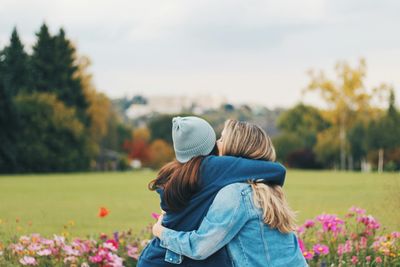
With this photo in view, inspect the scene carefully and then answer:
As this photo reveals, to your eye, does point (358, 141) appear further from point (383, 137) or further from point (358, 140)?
point (383, 137)

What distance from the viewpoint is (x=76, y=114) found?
54750 millimetres

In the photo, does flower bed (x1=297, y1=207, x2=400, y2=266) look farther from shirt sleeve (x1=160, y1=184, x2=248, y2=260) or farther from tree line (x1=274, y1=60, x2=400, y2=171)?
tree line (x1=274, y1=60, x2=400, y2=171)

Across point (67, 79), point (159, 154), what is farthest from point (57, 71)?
point (159, 154)

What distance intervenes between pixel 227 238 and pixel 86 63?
5671cm

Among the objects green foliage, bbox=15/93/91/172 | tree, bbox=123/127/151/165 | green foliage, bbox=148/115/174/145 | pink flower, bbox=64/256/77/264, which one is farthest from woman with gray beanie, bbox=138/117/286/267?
green foliage, bbox=148/115/174/145

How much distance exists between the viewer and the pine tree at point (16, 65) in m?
52.1

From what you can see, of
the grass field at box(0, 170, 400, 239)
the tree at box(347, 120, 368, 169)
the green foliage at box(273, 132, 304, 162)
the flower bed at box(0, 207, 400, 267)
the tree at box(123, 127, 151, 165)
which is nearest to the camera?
the flower bed at box(0, 207, 400, 267)

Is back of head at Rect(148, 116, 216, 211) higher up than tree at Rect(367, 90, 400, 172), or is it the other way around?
back of head at Rect(148, 116, 216, 211)

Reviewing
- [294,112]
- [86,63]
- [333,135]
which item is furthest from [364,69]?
[294,112]

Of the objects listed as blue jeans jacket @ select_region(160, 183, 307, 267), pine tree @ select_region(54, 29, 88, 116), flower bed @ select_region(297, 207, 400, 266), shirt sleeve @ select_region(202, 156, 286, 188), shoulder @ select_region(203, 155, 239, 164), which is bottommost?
flower bed @ select_region(297, 207, 400, 266)

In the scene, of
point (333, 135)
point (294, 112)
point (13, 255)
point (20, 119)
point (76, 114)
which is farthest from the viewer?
point (294, 112)

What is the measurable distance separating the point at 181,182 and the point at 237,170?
0.95 feet

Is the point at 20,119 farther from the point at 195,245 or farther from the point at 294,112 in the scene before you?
the point at 294,112

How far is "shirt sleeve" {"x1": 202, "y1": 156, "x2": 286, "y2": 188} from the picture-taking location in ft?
11.4
